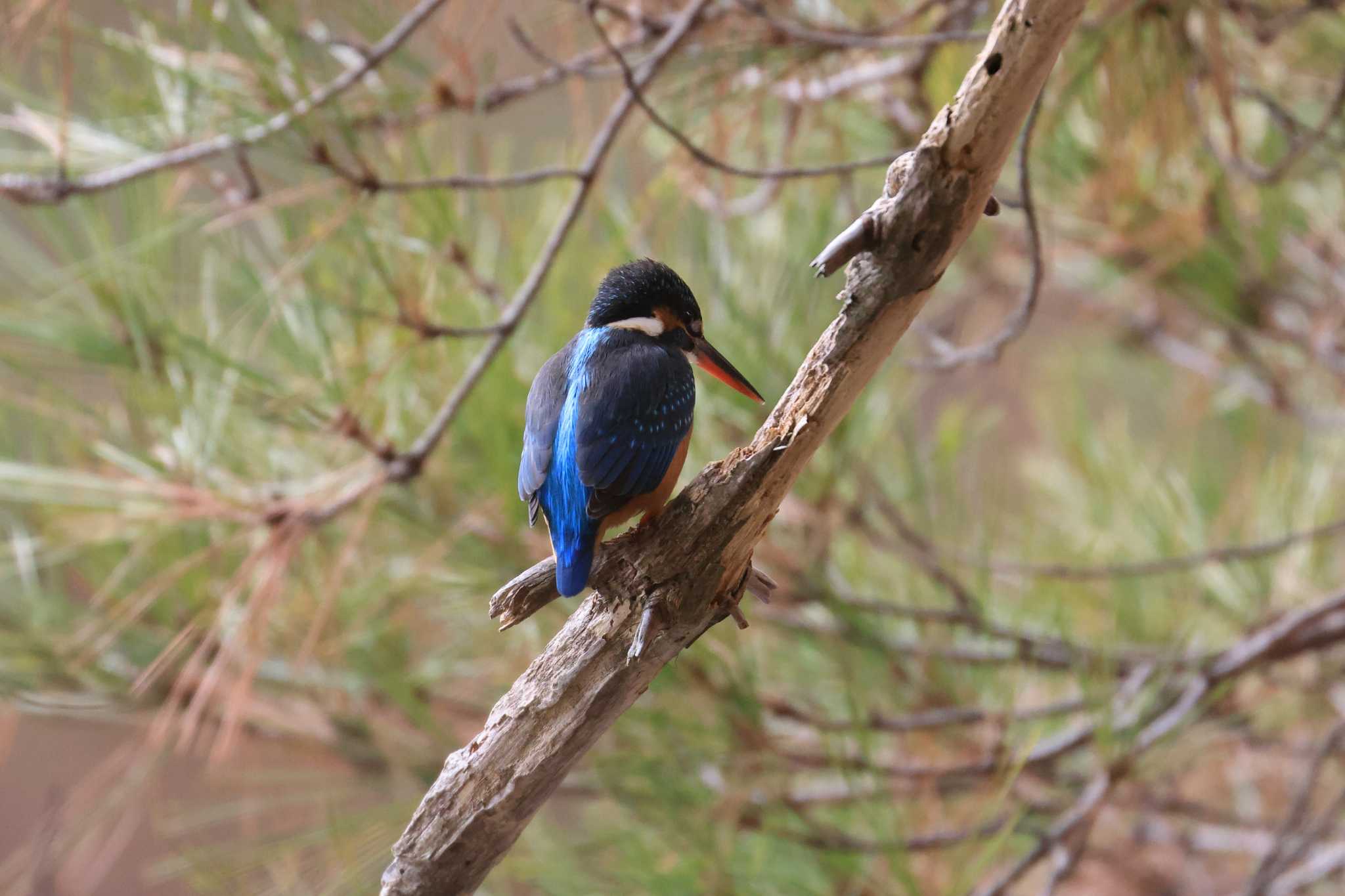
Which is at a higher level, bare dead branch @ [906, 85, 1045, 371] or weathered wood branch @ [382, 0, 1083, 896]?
bare dead branch @ [906, 85, 1045, 371]

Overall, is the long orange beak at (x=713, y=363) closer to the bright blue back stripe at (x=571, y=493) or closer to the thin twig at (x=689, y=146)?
the bright blue back stripe at (x=571, y=493)

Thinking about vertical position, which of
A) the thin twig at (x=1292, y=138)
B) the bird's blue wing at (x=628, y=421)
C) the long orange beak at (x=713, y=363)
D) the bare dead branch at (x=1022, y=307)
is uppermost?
the thin twig at (x=1292, y=138)

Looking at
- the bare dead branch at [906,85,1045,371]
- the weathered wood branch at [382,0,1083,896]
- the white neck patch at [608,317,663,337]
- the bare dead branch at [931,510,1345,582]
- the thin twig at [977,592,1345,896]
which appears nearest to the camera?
the weathered wood branch at [382,0,1083,896]

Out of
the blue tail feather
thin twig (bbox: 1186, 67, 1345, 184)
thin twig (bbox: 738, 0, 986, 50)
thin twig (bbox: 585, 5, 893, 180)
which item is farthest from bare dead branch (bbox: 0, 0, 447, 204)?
thin twig (bbox: 1186, 67, 1345, 184)

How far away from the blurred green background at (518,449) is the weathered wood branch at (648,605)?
0.28m

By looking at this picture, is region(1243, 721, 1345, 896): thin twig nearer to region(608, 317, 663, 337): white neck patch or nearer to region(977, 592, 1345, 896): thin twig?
region(977, 592, 1345, 896): thin twig

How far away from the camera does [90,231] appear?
833 millimetres

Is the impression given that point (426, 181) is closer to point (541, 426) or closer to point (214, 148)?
point (214, 148)

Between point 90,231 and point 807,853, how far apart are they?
697mm

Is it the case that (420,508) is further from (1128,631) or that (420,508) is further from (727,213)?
(1128,631)

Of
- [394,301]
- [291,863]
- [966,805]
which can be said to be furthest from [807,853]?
[394,301]

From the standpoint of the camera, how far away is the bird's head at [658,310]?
56cm

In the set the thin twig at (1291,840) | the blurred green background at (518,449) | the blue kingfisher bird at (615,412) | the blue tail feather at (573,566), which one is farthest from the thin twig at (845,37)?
the thin twig at (1291,840)

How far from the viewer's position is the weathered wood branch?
467 millimetres
